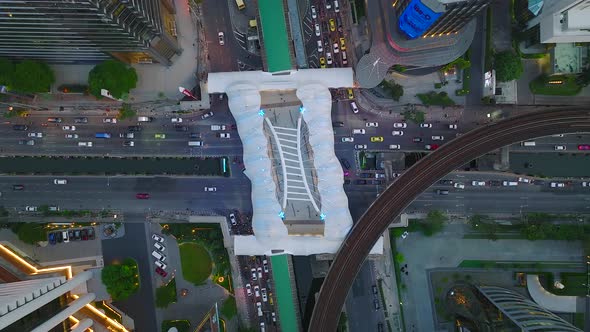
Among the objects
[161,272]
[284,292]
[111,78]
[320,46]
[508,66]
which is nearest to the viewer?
[111,78]

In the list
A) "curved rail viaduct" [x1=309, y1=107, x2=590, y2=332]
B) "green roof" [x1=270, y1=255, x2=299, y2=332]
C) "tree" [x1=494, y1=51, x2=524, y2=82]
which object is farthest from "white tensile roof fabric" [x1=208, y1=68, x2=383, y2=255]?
"tree" [x1=494, y1=51, x2=524, y2=82]

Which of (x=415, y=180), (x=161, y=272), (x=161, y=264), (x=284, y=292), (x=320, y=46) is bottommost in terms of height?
(x=284, y=292)

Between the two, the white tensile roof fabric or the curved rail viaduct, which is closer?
the curved rail viaduct

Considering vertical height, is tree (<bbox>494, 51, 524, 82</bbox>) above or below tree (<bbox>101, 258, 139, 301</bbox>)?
above

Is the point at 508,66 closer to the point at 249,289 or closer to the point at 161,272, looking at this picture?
the point at 249,289

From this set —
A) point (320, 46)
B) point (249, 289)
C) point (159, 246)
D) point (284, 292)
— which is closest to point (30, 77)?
point (159, 246)

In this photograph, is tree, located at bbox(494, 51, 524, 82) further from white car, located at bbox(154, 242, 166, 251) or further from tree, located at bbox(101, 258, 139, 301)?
tree, located at bbox(101, 258, 139, 301)
